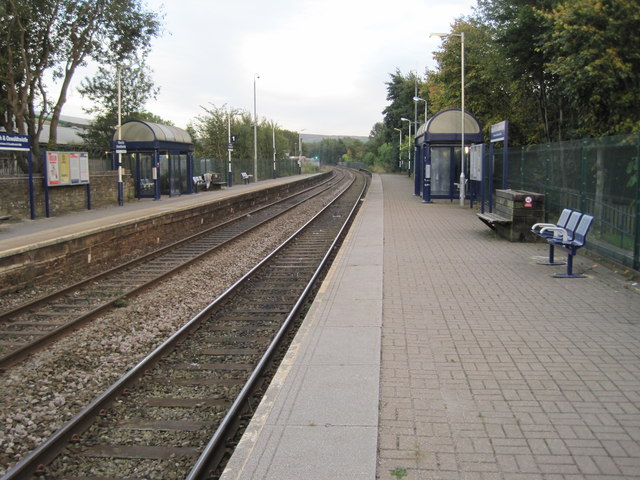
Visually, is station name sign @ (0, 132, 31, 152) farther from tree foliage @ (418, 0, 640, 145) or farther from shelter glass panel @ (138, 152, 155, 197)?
tree foliage @ (418, 0, 640, 145)

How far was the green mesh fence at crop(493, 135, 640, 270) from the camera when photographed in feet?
34.1

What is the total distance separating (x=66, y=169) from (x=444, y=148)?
14.7m

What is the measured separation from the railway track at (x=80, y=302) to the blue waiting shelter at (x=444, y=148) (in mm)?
12263

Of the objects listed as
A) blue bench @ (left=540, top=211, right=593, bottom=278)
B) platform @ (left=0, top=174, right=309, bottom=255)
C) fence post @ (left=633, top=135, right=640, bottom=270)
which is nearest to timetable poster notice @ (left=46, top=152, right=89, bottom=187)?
platform @ (left=0, top=174, right=309, bottom=255)

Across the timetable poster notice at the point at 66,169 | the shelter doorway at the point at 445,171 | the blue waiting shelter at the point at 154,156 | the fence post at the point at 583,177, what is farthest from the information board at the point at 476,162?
the blue waiting shelter at the point at 154,156

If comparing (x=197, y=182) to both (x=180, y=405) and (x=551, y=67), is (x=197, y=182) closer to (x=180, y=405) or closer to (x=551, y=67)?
A: (x=551, y=67)

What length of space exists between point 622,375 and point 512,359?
0.91 m

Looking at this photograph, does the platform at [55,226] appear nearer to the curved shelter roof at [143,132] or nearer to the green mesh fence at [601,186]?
the curved shelter roof at [143,132]

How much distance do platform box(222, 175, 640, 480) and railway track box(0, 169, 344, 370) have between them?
10.3 feet


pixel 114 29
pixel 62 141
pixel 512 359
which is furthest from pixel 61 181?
pixel 62 141

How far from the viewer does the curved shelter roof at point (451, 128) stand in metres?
25.1

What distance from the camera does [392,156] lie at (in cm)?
9031

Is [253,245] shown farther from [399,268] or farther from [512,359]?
[512,359]

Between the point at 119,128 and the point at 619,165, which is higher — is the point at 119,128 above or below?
above
